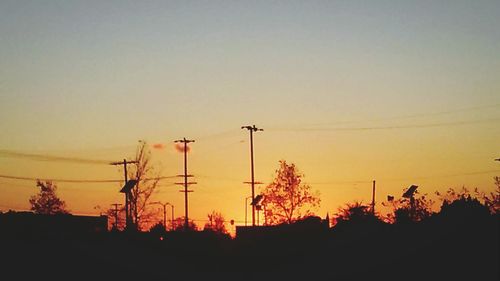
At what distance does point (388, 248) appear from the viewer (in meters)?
44.2

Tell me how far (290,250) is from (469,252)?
21.5 m

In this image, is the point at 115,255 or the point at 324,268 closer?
the point at 324,268

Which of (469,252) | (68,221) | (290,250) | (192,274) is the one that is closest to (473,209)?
(290,250)

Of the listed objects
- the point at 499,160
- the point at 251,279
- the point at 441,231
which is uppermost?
the point at 499,160

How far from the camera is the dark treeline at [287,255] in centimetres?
3959

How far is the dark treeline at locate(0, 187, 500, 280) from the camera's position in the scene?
39.6 m

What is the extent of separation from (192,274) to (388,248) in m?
17.2

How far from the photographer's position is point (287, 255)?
55875 mm

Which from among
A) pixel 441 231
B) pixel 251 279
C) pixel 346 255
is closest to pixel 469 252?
pixel 441 231

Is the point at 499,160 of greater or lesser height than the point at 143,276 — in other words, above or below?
above

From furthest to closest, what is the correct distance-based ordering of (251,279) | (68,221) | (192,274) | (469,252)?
(68,221)
(192,274)
(251,279)
(469,252)

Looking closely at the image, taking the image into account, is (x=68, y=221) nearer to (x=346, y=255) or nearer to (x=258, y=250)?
(x=258, y=250)

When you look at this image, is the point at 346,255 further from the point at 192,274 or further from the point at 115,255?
the point at 115,255

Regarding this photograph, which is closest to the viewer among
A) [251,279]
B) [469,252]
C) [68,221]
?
[469,252]
